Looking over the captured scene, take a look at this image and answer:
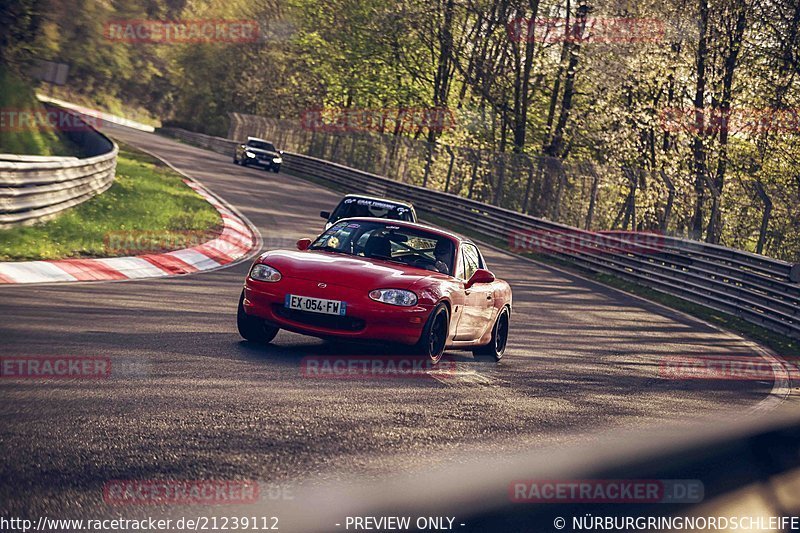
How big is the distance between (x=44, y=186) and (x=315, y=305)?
10.0 metres

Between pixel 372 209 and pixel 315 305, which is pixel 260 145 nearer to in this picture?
pixel 372 209

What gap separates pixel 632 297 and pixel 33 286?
14.8m

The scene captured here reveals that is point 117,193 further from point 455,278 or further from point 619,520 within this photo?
point 619,520

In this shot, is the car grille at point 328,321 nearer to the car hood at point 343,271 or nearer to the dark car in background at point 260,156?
the car hood at point 343,271

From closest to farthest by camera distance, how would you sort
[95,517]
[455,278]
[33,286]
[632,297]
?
[95,517], [455,278], [33,286], [632,297]

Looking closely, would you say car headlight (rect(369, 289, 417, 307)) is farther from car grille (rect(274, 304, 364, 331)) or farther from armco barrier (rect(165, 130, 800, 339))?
armco barrier (rect(165, 130, 800, 339))

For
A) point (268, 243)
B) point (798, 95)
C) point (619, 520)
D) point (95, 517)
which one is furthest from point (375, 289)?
point (798, 95)

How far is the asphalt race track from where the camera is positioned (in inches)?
206

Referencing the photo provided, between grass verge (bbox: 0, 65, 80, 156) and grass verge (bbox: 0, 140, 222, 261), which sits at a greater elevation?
grass verge (bbox: 0, 65, 80, 156)

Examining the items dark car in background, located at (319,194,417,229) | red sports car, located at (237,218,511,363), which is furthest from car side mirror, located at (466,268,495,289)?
dark car in background, located at (319,194,417,229)

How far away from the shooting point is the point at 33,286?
1250 cm

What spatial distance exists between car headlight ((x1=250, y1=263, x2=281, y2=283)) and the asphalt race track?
649 millimetres

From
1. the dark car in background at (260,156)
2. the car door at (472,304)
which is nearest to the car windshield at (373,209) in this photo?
the car door at (472,304)

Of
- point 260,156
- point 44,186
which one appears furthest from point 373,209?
point 260,156
